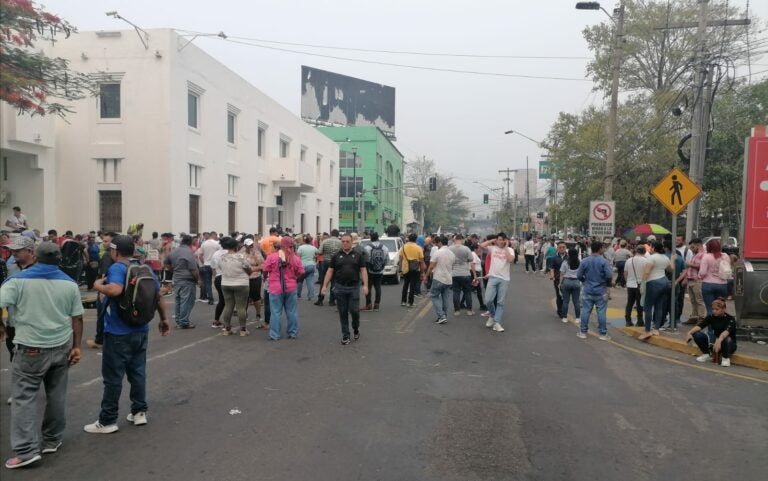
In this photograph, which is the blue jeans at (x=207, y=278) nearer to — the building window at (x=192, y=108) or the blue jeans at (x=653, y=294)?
the blue jeans at (x=653, y=294)

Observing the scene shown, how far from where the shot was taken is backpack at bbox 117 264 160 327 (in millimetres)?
5086

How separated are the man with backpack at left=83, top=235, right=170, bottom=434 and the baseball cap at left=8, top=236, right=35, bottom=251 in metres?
0.61

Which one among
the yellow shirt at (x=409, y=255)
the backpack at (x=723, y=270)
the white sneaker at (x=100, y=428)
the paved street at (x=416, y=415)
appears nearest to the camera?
the paved street at (x=416, y=415)

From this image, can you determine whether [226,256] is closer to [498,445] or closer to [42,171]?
[498,445]

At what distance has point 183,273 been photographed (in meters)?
10.6

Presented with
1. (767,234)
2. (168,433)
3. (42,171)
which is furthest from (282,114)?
(168,433)

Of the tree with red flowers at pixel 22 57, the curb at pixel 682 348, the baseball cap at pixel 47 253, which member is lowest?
the curb at pixel 682 348

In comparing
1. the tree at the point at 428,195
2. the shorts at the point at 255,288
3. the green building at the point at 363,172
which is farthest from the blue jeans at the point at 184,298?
the tree at the point at 428,195

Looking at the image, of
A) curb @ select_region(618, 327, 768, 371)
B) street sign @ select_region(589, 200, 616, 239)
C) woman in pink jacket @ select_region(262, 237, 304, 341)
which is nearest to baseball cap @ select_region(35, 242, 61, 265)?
woman in pink jacket @ select_region(262, 237, 304, 341)

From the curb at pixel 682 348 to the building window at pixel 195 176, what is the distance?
1762 centimetres

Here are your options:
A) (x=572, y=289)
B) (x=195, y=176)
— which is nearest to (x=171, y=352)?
(x=572, y=289)

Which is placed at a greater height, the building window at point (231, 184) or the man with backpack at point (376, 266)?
the building window at point (231, 184)

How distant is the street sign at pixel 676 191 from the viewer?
10.9m

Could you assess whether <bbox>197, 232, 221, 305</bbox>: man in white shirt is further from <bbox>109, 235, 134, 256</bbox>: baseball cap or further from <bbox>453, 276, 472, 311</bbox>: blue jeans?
<bbox>109, 235, 134, 256</bbox>: baseball cap
